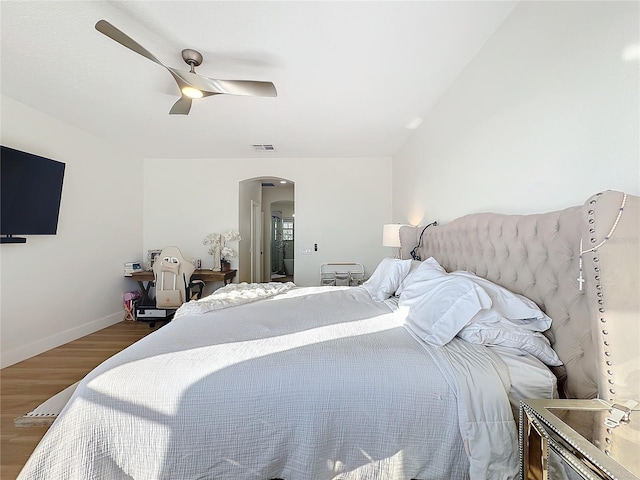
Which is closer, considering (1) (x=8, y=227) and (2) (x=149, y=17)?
(2) (x=149, y=17)

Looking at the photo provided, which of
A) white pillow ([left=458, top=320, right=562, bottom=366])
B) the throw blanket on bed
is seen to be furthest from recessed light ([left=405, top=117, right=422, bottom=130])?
white pillow ([left=458, top=320, right=562, bottom=366])

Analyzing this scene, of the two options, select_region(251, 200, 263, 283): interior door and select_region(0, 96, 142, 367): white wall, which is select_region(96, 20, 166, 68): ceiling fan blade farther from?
select_region(251, 200, 263, 283): interior door

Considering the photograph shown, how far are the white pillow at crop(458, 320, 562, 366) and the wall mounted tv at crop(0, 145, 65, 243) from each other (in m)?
3.96

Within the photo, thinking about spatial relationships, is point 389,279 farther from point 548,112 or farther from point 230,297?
point 548,112

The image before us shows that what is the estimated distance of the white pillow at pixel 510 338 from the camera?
121cm

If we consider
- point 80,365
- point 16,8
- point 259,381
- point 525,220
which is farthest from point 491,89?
point 80,365

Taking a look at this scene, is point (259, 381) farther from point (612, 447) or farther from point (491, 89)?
point (491, 89)

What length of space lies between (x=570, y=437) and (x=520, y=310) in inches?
24.1

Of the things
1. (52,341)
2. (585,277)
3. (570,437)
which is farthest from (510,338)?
(52,341)

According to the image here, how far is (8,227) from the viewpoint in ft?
8.74

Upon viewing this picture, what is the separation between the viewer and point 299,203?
463 cm

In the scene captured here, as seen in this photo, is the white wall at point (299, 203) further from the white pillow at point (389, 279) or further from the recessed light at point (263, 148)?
A: the white pillow at point (389, 279)

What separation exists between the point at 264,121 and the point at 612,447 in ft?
11.3

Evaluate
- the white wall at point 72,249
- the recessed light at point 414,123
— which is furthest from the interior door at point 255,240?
the recessed light at point 414,123
